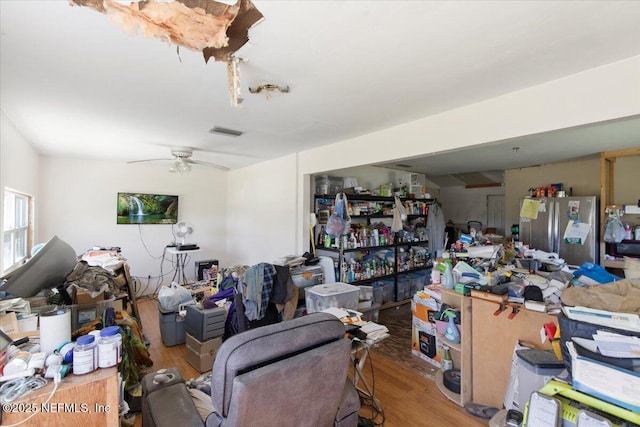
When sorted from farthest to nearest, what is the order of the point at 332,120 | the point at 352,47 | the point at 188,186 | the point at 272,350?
the point at 188,186
the point at 332,120
the point at 352,47
the point at 272,350

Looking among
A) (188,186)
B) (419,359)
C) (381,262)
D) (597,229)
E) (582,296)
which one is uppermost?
(188,186)

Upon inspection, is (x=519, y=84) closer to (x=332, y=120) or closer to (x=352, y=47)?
(x=352, y=47)

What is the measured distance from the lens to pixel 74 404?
42.8 inches

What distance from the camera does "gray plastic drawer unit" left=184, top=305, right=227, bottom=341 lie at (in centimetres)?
277

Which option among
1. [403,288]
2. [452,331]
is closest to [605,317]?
[452,331]

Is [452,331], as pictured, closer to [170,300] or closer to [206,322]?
[206,322]

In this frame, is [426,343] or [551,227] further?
[551,227]

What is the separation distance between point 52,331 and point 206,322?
163 cm

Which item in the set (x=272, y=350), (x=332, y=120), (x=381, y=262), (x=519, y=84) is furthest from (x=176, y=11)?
(x=381, y=262)

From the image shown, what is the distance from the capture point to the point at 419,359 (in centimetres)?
300

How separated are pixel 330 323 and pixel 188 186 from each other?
5.17m

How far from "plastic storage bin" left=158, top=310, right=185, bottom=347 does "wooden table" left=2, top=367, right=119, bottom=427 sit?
2.30 meters

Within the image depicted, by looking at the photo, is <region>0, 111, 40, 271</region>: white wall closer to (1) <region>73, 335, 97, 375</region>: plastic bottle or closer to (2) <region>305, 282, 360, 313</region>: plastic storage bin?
(1) <region>73, 335, 97, 375</region>: plastic bottle

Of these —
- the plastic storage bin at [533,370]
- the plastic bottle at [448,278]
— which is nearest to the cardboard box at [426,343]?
the plastic bottle at [448,278]
